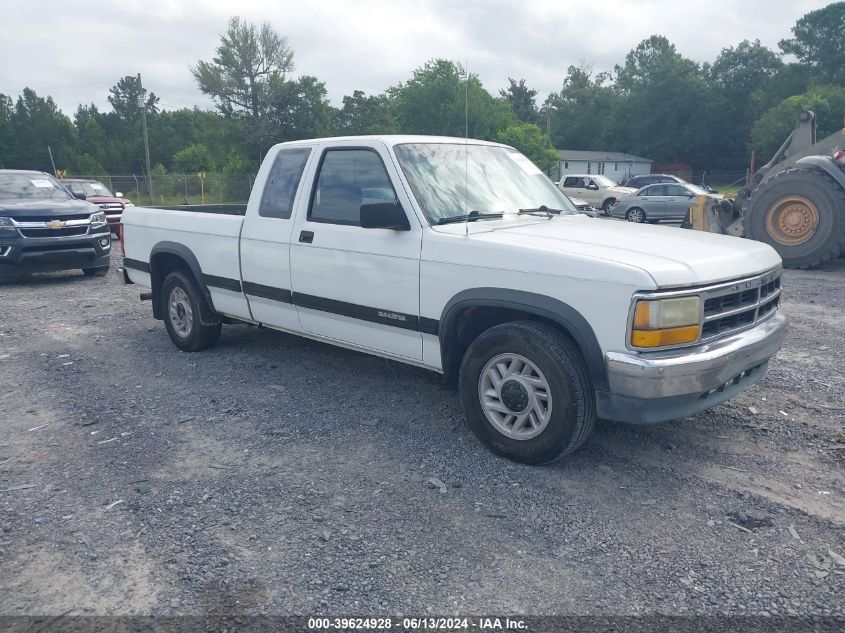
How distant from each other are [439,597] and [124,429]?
114 inches

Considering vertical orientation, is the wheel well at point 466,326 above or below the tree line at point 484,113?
below

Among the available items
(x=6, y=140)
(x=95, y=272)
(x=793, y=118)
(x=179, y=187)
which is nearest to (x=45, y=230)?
(x=95, y=272)

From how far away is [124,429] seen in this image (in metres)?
4.82

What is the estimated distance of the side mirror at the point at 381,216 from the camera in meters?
4.35

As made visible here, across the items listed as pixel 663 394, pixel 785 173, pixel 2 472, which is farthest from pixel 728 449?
pixel 785 173

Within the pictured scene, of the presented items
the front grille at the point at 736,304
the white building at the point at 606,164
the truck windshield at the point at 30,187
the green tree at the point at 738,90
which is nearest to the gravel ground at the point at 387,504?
the front grille at the point at 736,304

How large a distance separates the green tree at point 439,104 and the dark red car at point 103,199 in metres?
45.1

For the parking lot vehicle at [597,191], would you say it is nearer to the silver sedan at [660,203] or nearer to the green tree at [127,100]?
the silver sedan at [660,203]

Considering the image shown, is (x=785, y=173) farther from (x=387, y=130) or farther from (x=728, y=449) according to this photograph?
(x=387, y=130)

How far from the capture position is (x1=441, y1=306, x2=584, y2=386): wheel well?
4.23 meters

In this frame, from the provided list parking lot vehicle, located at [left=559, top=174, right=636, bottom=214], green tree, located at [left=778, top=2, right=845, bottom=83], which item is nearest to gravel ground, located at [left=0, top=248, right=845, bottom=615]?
parking lot vehicle, located at [left=559, top=174, right=636, bottom=214]

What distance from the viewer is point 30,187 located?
11.8 m

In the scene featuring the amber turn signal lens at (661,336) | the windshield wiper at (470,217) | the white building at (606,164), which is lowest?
the amber turn signal lens at (661,336)

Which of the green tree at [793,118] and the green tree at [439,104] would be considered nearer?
the green tree at [793,118]
